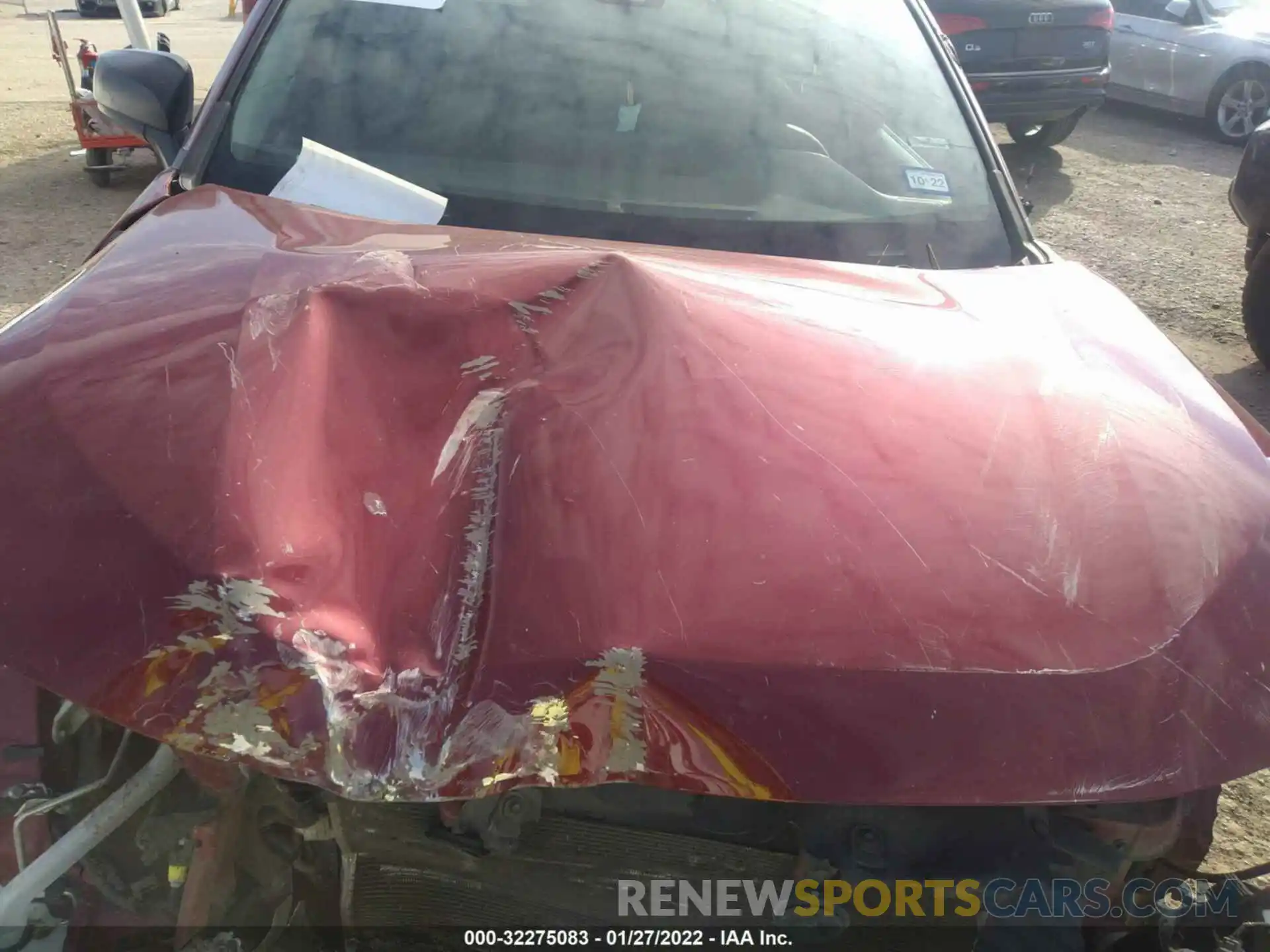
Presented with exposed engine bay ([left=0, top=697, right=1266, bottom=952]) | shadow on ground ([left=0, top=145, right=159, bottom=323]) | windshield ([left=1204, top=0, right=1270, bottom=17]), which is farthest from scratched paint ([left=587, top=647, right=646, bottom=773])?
windshield ([left=1204, top=0, right=1270, bottom=17])

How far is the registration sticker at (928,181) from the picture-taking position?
2264mm

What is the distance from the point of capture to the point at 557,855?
1413 millimetres

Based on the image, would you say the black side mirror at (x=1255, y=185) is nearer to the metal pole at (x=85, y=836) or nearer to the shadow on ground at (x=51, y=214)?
the metal pole at (x=85, y=836)

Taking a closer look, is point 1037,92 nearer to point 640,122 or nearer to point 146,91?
point 640,122

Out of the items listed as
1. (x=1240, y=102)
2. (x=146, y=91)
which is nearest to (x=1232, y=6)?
(x=1240, y=102)

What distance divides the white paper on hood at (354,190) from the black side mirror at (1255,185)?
4.14 meters

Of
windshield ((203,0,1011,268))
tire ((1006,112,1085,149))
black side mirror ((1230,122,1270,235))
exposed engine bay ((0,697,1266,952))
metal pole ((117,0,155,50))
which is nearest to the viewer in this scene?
exposed engine bay ((0,697,1266,952))

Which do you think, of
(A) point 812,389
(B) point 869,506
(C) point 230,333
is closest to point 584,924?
(B) point 869,506

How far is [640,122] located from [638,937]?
160 cm

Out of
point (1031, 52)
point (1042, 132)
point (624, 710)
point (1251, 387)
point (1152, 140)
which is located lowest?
point (1152, 140)

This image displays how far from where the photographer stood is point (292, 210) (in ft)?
6.37

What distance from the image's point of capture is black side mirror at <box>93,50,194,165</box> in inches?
95.7

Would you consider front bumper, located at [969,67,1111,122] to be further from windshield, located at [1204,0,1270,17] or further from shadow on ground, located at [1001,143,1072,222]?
windshield, located at [1204,0,1270,17]

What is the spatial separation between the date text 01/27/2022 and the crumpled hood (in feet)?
1.15
